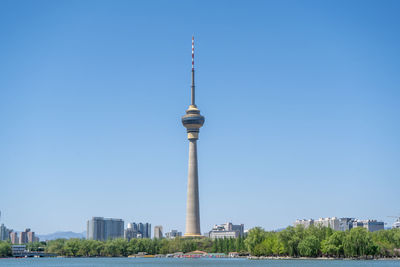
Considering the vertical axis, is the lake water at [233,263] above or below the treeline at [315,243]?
below

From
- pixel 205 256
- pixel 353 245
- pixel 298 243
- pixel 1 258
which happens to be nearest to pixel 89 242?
pixel 1 258

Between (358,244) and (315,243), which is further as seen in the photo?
(315,243)

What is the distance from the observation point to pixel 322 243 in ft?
360

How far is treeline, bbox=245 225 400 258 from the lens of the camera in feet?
341

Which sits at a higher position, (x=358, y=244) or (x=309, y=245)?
(x=358, y=244)

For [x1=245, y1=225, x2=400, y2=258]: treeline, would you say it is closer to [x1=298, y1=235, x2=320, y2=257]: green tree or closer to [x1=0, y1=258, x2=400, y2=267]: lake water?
[x1=298, y1=235, x2=320, y2=257]: green tree

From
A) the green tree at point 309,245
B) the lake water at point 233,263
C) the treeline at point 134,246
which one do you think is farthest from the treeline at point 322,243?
the treeline at point 134,246

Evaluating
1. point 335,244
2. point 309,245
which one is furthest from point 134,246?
point 335,244

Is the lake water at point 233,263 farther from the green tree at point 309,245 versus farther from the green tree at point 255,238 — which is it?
the green tree at point 255,238

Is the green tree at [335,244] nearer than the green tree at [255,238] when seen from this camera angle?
Yes

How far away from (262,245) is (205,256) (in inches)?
1722

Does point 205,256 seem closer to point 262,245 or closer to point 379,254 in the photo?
point 262,245

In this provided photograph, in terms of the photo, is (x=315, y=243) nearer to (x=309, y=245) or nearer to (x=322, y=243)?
(x=309, y=245)

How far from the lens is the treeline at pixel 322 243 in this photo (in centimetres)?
10381
